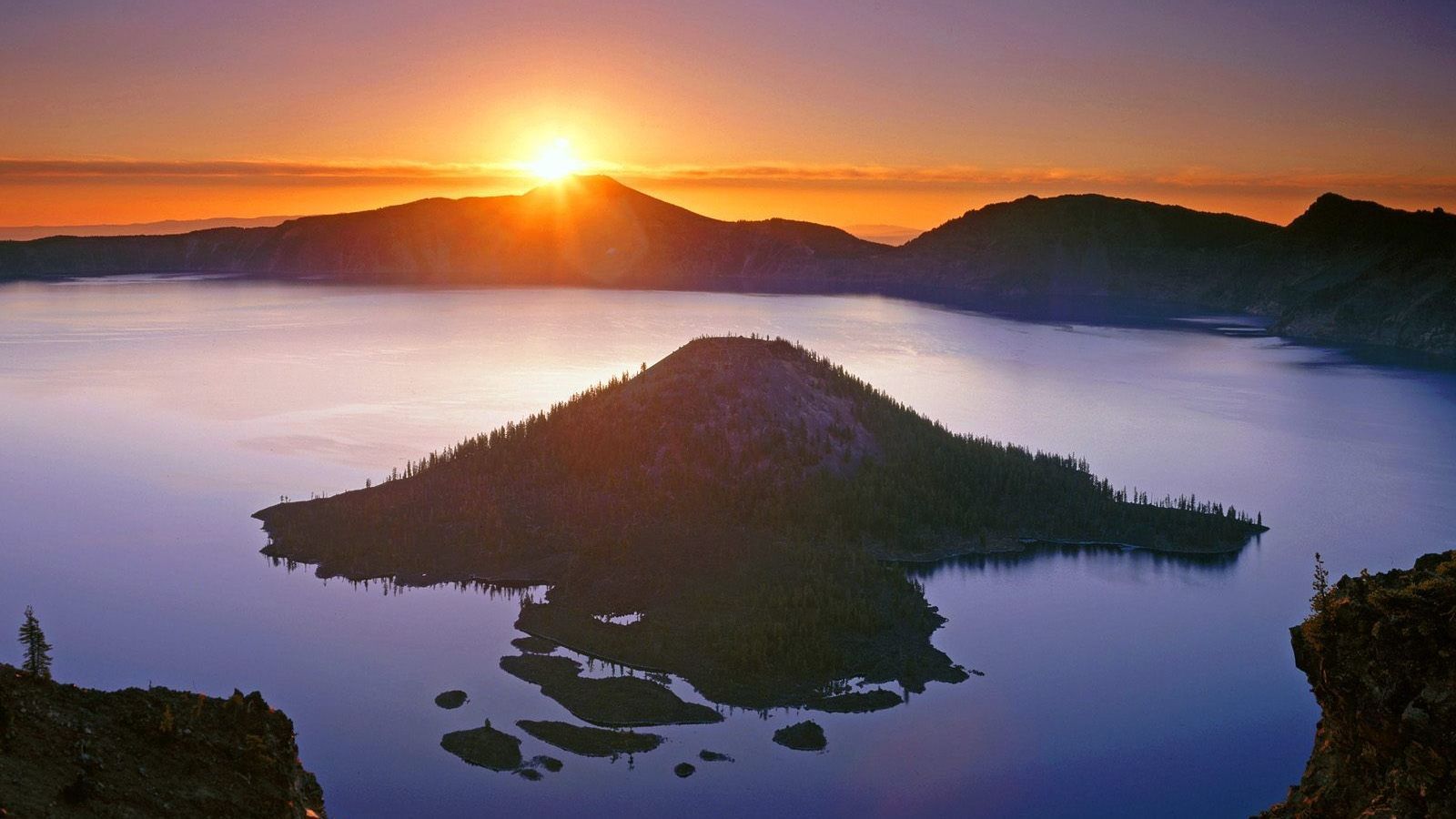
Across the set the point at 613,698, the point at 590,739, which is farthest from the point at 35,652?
the point at 613,698

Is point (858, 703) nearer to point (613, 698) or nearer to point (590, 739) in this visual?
point (613, 698)

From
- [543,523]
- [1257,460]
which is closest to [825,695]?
[543,523]

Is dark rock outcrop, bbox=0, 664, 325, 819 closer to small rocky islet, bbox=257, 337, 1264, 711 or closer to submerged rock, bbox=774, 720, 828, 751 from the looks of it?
submerged rock, bbox=774, 720, 828, 751

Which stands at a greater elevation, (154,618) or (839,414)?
(839,414)

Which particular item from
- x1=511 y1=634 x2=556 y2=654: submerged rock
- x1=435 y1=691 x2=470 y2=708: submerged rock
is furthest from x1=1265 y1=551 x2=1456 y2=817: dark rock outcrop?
x1=511 y1=634 x2=556 y2=654: submerged rock

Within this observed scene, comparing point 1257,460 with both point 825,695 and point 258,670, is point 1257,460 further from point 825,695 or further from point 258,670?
point 258,670

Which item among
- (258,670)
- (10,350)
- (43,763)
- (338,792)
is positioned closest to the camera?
(43,763)
